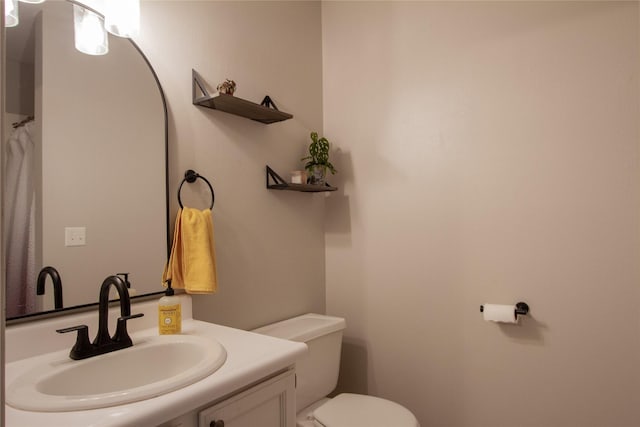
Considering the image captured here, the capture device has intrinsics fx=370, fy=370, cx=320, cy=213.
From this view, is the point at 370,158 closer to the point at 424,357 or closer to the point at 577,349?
the point at 424,357

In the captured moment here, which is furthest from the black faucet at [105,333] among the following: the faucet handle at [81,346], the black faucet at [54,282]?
the black faucet at [54,282]

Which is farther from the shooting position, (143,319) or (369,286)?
(369,286)

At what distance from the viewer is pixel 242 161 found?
5.50ft

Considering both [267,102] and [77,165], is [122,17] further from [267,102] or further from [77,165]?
[267,102]

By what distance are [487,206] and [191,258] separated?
129cm

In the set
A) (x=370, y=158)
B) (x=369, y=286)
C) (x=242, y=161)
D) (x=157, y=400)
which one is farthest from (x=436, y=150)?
(x=157, y=400)

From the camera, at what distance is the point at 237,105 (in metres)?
1.55

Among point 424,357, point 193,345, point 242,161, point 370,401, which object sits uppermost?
point 242,161

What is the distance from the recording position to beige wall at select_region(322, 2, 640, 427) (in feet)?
4.72

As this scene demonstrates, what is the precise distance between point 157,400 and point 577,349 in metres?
1.56

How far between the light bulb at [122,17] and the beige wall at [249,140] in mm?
91

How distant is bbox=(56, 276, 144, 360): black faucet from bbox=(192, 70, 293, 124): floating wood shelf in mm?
771

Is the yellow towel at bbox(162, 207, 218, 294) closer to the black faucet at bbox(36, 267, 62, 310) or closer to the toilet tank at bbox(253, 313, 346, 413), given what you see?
the black faucet at bbox(36, 267, 62, 310)

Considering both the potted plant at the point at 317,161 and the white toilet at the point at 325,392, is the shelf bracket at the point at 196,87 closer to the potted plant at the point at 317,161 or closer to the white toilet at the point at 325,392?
the potted plant at the point at 317,161
